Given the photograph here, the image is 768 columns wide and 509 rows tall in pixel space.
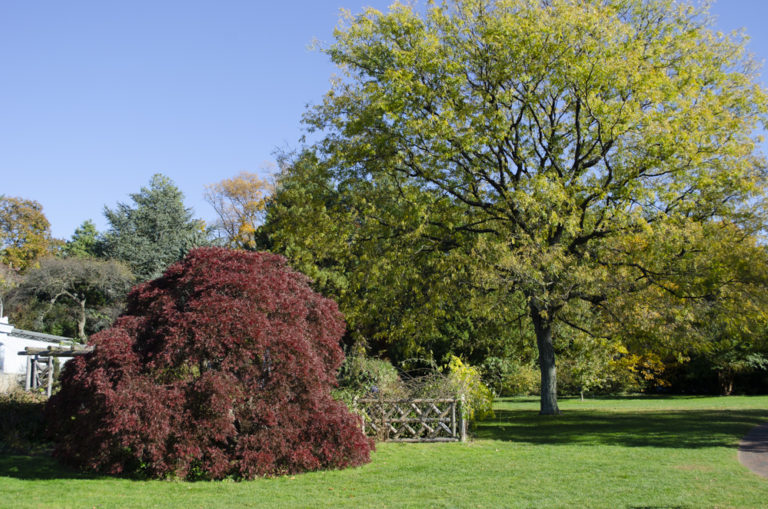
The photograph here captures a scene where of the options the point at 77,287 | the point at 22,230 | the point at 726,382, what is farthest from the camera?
the point at 22,230

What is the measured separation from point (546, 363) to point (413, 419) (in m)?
6.71

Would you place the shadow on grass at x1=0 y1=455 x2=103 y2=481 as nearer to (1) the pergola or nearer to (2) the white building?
(1) the pergola

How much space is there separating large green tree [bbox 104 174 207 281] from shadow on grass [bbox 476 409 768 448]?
28.9m

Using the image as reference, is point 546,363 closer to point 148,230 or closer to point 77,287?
point 148,230

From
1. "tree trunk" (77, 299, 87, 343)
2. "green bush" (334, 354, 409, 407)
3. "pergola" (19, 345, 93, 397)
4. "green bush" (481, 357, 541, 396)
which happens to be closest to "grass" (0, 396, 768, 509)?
"green bush" (334, 354, 409, 407)

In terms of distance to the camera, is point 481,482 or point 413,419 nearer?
point 481,482

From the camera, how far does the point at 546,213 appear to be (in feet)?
51.8

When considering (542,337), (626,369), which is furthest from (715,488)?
(626,369)

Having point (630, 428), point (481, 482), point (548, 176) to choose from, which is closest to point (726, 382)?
point (630, 428)

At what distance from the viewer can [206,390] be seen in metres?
9.55

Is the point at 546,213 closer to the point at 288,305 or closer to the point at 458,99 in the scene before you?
the point at 458,99

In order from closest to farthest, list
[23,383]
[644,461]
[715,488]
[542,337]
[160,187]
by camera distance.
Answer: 1. [715,488]
2. [644,461]
3. [542,337]
4. [23,383]
5. [160,187]

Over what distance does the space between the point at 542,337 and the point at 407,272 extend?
4.98 m

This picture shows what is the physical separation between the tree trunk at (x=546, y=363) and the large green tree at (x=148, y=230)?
28392mm
